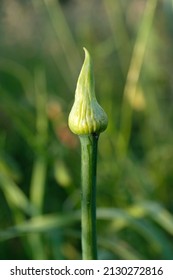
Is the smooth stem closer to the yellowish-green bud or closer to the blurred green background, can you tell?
the yellowish-green bud

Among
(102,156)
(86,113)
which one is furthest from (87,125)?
(102,156)

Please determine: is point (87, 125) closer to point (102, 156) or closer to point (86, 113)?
point (86, 113)

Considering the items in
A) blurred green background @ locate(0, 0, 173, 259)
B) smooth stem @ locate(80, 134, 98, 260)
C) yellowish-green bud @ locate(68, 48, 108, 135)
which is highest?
blurred green background @ locate(0, 0, 173, 259)

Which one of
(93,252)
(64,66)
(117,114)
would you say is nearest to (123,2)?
(64,66)

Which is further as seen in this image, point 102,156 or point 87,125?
point 102,156

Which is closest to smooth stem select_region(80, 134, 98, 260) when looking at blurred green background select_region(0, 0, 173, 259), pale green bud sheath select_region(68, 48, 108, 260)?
pale green bud sheath select_region(68, 48, 108, 260)

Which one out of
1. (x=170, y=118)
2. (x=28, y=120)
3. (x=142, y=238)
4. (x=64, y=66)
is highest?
(x=64, y=66)
